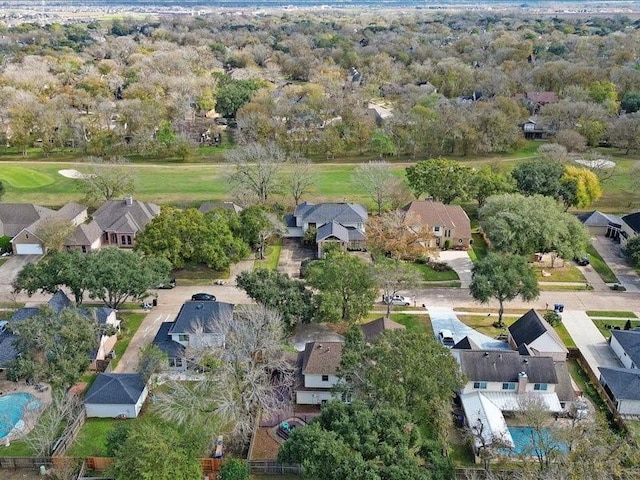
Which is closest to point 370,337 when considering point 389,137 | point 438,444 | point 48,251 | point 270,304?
point 270,304

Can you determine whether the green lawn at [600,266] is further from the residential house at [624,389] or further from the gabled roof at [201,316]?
the gabled roof at [201,316]

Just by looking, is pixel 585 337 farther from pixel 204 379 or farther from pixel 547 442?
pixel 204 379

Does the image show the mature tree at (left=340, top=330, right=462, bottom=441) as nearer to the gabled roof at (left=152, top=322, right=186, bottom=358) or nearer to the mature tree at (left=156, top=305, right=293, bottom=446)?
the mature tree at (left=156, top=305, right=293, bottom=446)

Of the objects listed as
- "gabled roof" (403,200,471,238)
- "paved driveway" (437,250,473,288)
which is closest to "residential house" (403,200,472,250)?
"gabled roof" (403,200,471,238)

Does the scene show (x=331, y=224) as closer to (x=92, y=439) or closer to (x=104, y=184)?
(x=104, y=184)

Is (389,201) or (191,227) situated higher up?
(191,227)
